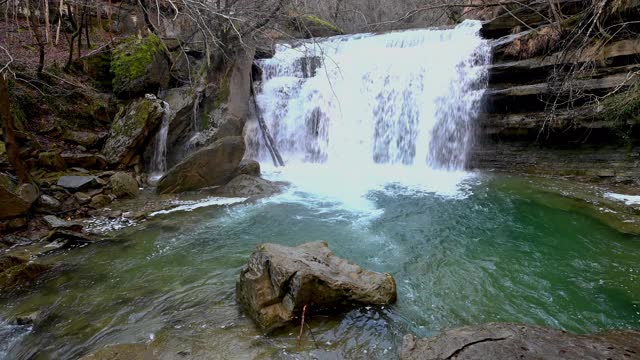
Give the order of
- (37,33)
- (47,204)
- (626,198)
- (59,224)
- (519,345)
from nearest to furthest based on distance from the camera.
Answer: (519,345), (59,224), (37,33), (47,204), (626,198)

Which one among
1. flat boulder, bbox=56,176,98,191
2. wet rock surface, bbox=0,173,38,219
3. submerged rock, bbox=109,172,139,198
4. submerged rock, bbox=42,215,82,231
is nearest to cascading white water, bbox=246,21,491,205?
submerged rock, bbox=109,172,139,198

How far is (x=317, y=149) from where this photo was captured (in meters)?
11.4

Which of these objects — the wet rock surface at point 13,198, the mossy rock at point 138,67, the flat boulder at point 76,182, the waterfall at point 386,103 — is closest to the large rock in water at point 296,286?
the wet rock surface at point 13,198

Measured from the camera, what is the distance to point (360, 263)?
193 inches

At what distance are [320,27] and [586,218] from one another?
48.0 feet

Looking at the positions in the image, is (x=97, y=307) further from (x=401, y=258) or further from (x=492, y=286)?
(x=492, y=286)

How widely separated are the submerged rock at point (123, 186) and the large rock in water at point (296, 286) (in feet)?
16.0

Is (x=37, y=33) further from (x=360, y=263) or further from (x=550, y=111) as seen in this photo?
(x=550, y=111)

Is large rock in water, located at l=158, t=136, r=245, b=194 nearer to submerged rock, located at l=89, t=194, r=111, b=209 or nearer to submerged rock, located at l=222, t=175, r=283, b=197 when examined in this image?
submerged rock, located at l=222, t=175, r=283, b=197

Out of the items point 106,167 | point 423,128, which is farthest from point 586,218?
point 106,167

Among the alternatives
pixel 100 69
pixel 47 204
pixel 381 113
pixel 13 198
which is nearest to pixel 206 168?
pixel 47 204

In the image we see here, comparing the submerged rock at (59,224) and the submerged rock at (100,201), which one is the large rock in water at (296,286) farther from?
the submerged rock at (100,201)

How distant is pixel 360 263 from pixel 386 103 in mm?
7094

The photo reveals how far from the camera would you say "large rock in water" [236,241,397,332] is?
338 cm
